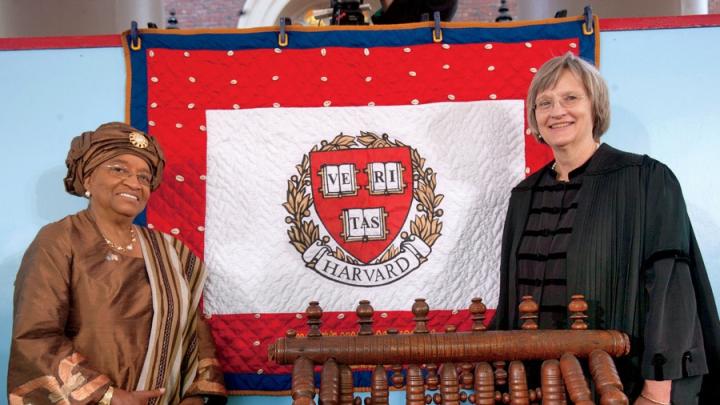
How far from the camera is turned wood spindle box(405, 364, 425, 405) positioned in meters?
1.68

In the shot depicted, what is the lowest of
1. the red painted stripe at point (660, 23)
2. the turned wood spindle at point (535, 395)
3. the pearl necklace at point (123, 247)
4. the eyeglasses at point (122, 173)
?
the turned wood spindle at point (535, 395)

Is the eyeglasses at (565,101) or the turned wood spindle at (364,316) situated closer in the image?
the turned wood spindle at (364,316)

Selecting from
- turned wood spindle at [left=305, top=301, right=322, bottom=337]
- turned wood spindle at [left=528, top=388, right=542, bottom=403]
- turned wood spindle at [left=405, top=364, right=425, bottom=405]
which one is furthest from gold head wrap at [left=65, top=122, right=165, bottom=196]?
turned wood spindle at [left=528, top=388, right=542, bottom=403]

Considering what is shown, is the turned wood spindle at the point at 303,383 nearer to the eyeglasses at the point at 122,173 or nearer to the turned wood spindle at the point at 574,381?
the turned wood spindle at the point at 574,381

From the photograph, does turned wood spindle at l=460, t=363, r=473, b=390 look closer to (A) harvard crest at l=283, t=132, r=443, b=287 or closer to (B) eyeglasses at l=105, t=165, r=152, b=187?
(A) harvard crest at l=283, t=132, r=443, b=287

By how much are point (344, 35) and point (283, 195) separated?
59 centimetres

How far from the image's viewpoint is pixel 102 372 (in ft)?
7.18

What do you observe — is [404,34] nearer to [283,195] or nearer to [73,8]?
[283,195]

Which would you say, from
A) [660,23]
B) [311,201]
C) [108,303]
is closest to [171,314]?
[108,303]

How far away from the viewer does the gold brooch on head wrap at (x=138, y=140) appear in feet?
7.63

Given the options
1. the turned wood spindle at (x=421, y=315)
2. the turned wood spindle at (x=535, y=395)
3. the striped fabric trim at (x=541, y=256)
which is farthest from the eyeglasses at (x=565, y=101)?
the turned wood spindle at (x=535, y=395)

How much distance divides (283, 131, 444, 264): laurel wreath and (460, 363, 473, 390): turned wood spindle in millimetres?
963

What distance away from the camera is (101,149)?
2.30m

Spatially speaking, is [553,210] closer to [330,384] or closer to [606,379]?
[606,379]
